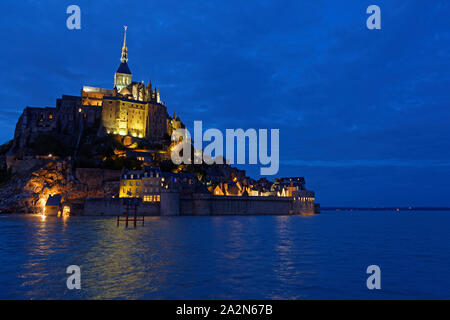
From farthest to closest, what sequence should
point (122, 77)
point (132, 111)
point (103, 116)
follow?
point (122, 77) → point (132, 111) → point (103, 116)

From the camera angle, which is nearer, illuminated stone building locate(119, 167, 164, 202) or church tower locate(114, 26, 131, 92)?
illuminated stone building locate(119, 167, 164, 202)

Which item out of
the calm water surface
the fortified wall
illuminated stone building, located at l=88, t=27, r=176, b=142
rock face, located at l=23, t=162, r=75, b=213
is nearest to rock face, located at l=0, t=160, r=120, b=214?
rock face, located at l=23, t=162, r=75, b=213

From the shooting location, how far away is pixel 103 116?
102 metres

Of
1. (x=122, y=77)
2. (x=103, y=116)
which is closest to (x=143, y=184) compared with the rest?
(x=103, y=116)

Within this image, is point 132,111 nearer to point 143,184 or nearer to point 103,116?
point 103,116

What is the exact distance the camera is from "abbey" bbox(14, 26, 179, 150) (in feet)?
314

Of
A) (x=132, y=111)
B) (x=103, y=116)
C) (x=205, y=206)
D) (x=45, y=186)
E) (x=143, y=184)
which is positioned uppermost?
(x=132, y=111)

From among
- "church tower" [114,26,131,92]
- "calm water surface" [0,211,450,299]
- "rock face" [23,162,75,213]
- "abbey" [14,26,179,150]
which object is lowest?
"calm water surface" [0,211,450,299]

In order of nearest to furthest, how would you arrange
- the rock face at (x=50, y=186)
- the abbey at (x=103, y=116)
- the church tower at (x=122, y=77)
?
1. the rock face at (x=50, y=186)
2. the abbey at (x=103, y=116)
3. the church tower at (x=122, y=77)

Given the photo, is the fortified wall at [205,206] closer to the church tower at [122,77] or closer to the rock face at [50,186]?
the rock face at [50,186]

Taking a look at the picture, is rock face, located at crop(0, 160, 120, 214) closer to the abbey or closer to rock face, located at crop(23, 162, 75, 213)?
rock face, located at crop(23, 162, 75, 213)

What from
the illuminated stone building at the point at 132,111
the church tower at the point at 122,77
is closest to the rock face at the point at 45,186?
the illuminated stone building at the point at 132,111

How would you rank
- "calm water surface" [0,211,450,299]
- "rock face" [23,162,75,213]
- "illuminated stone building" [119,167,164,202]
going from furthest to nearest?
"rock face" [23,162,75,213], "illuminated stone building" [119,167,164,202], "calm water surface" [0,211,450,299]

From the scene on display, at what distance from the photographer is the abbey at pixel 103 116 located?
95.8 metres
